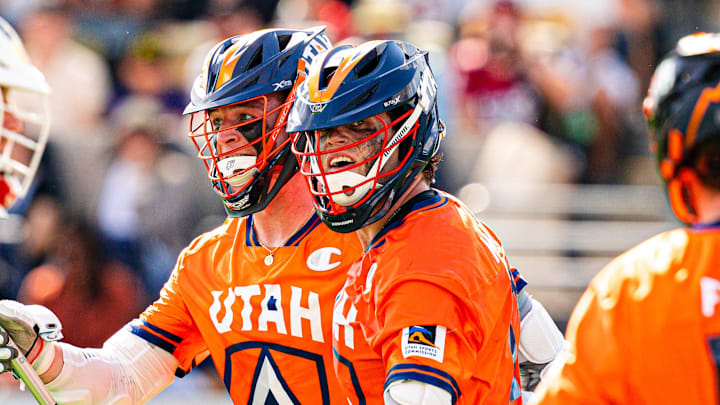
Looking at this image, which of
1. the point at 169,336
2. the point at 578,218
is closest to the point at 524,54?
the point at 578,218

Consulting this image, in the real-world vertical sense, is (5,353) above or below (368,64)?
below

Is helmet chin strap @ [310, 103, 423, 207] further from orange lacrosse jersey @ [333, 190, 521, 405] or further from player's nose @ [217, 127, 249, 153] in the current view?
player's nose @ [217, 127, 249, 153]

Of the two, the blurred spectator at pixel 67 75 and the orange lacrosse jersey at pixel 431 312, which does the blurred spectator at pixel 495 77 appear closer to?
the blurred spectator at pixel 67 75

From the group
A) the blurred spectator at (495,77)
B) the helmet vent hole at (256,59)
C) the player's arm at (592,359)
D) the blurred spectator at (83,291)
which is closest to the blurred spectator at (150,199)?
the blurred spectator at (83,291)

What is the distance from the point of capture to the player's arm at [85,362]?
3242 millimetres

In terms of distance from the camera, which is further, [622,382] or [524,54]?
[524,54]

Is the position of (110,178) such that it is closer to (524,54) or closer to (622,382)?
(524,54)

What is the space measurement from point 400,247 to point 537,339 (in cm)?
81

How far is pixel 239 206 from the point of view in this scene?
10.9 ft

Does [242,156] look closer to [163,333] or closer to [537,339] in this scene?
[163,333]

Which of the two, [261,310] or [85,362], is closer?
[261,310]

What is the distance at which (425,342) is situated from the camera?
2.53 m

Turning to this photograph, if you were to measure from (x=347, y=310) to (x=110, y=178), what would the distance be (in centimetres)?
522

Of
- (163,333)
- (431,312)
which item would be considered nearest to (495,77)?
(163,333)
